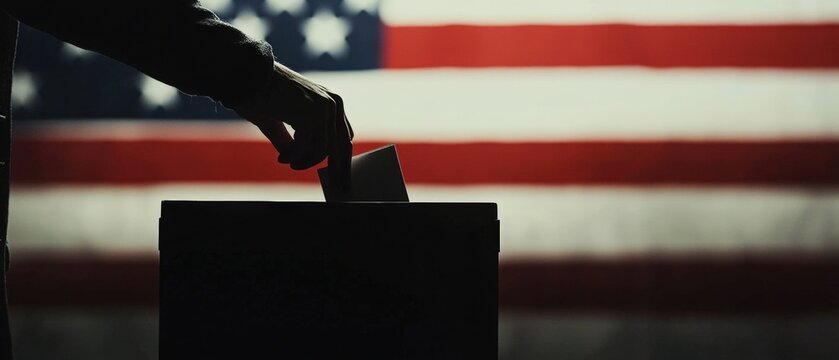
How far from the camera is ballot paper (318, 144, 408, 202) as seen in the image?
0.90 metres

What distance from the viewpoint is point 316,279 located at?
78 cm

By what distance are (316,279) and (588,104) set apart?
2.99ft

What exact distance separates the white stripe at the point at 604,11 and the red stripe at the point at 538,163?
0.26 metres

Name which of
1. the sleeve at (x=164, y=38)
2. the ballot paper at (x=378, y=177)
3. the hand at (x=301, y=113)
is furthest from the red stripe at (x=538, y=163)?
the sleeve at (x=164, y=38)

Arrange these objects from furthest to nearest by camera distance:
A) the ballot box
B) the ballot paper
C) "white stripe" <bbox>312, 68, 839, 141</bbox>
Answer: "white stripe" <bbox>312, 68, 839, 141</bbox>
the ballot paper
the ballot box

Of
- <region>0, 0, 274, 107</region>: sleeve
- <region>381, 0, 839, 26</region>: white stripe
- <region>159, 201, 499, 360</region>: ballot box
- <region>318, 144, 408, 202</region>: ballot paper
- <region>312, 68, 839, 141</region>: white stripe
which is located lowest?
<region>159, 201, 499, 360</region>: ballot box

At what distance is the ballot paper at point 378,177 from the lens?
90 centimetres

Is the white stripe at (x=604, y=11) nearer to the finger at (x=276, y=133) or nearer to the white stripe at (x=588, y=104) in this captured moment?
the white stripe at (x=588, y=104)

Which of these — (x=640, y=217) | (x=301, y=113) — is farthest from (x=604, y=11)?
(x=301, y=113)

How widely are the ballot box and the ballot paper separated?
0.39 ft

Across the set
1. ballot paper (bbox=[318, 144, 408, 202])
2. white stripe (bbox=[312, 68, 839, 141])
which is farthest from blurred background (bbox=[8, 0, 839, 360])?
ballot paper (bbox=[318, 144, 408, 202])

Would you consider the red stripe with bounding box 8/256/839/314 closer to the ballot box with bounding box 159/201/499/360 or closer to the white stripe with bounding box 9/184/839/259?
the white stripe with bounding box 9/184/839/259

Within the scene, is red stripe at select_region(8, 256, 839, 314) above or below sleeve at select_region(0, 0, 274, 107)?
below

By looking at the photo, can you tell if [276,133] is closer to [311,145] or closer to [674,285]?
[311,145]
